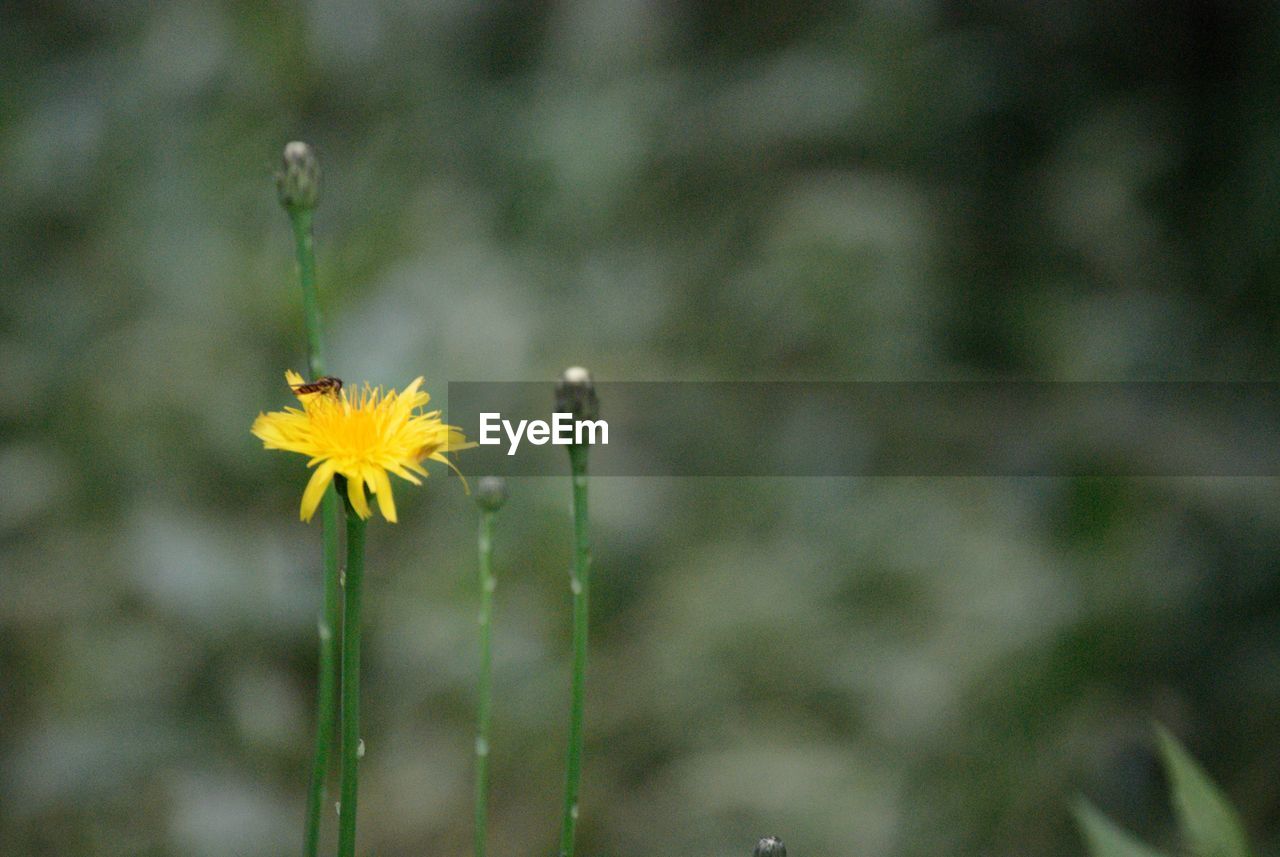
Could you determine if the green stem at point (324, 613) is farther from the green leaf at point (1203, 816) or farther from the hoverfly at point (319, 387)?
the green leaf at point (1203, 816)

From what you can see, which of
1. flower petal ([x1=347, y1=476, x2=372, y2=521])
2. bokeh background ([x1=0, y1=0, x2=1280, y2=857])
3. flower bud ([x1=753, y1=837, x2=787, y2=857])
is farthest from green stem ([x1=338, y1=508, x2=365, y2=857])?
bokeh background ([x1=0, y1=0, x2=1280, y2=857])

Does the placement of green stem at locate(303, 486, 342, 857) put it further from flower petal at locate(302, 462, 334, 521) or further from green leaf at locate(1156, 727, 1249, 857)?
green leaf at locate(1156, 727, 1249, 857)

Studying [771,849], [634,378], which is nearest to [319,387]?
[771,849]

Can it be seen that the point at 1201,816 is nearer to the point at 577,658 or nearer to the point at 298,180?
the point at 577,658

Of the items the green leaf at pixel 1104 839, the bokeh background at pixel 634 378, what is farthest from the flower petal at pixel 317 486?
the bokeh background at pixel 634 378

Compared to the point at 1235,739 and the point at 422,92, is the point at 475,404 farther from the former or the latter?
the point at 1235,739

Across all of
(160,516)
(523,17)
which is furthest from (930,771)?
(523,17)
